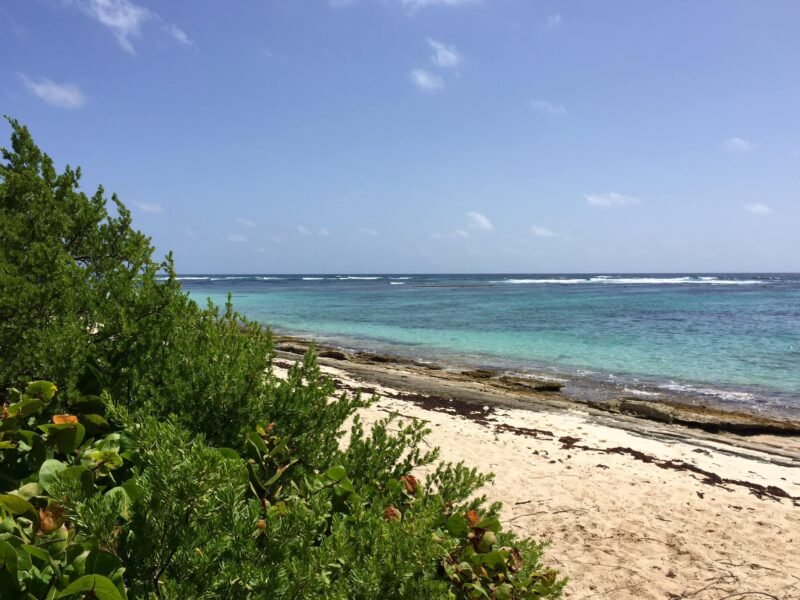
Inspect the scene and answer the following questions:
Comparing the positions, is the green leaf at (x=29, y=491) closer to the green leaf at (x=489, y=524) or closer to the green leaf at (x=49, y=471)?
the green leaf at (x=49, y=471)

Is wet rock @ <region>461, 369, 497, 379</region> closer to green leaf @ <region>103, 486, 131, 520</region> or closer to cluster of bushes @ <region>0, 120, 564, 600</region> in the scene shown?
cluster of bushes @ <region>0, 120, 564, 600</region>

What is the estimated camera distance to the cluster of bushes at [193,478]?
1.31 meters

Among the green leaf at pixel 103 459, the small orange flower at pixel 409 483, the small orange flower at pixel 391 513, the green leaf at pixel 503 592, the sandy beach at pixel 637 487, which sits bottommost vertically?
the sandy beach at pixel 637 487

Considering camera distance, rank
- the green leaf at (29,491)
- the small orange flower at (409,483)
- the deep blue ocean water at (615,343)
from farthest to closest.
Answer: the deep blue ocean water at (615,343)
the small orange flower at (409,483)
the green leaf at (29,491)

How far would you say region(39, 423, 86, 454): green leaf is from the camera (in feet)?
5.99

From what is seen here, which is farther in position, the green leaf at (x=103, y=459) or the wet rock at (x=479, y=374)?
the wet rock at (x=479, y=374)

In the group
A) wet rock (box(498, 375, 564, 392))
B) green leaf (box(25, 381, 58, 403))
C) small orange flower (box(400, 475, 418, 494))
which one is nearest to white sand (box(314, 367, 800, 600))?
small orange flower (box(400, 475, 418, 494))

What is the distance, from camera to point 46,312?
3.69m

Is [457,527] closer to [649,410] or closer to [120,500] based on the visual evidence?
[120,500]

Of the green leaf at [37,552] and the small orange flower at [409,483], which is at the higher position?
the green leaf at [37,552]

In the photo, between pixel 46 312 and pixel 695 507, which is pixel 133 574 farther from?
pixel 695 507

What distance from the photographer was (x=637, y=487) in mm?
6742

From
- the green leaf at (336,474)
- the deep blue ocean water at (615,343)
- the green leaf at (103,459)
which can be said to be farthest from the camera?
the deep blue ocean water at (615,343)

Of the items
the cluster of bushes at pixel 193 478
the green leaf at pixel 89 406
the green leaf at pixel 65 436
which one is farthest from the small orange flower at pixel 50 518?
the green leaf at pixel 89 406
